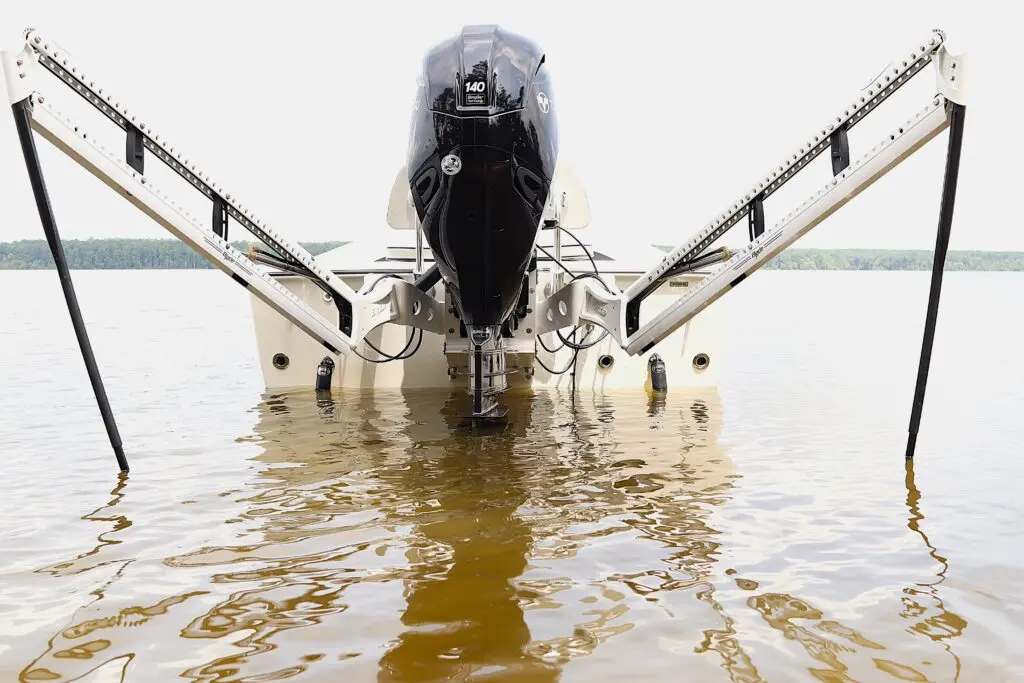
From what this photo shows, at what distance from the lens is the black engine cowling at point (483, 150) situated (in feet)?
13.6

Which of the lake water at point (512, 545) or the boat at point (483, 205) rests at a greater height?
the boat at point (483, 205)

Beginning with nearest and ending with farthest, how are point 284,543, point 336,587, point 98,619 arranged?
point 98,619, point 336,587, point 284,543

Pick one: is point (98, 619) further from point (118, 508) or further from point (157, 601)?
point (118, 508)

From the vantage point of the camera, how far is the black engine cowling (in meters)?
4.14

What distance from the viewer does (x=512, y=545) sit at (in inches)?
135

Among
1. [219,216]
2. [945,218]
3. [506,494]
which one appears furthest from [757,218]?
[219,216]

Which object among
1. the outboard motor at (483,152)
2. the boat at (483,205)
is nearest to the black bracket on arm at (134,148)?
the boat at (483,205)

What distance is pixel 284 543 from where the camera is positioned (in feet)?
11.4

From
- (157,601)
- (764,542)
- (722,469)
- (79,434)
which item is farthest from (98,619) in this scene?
(79,434)

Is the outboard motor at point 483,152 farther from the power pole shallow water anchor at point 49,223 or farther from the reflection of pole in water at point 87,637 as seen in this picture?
the reflection of pole in water at point 87,637

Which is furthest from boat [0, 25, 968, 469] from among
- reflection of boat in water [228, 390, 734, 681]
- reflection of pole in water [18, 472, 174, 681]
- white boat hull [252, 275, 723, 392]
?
reflection of pole in water [18, 472, 174, 681]

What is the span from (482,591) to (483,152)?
7.08 feet

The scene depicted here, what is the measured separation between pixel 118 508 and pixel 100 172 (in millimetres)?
1769

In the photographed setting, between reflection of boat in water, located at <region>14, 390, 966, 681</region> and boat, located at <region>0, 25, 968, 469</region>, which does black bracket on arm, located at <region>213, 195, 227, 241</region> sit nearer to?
boat, located at <region>0, 25, 968, 469</region>
